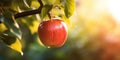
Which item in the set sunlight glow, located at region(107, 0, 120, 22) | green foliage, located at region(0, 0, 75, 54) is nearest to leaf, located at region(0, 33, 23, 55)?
green foliage, located at region(0, 0, 75, 54)

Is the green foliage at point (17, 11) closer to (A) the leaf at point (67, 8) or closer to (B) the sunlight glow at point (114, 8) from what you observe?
(A) the leaf at point (67, 8)

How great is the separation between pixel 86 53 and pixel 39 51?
54 centimetres

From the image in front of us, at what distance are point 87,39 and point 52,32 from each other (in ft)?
10.4

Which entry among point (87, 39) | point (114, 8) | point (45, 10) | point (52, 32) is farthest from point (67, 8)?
point (114, 8)

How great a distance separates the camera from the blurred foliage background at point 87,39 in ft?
13.9

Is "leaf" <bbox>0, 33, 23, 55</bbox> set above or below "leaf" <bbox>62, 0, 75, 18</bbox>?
below

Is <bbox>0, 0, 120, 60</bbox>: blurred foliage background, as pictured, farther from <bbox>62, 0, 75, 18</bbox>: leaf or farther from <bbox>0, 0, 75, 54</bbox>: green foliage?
<bbox>62, 0, 75, 18</bbox>: leaf

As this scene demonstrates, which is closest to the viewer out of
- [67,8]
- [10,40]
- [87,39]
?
[67,8]

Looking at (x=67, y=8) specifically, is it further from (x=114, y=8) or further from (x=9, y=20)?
(x=114, y=8)

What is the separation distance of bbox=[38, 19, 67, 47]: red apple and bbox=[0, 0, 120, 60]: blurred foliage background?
8.50 feet

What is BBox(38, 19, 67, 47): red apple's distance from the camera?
4.62 ft

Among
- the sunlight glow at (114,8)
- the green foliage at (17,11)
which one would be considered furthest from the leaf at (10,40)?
the sunlight glow at (114,8)

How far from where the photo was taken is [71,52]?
4.46 metres

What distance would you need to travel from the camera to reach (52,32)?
1.43 metres
